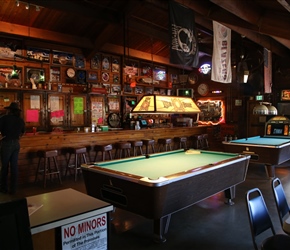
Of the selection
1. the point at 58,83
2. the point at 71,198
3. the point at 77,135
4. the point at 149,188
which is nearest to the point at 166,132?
the point at 77,135

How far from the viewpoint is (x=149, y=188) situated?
272 cm

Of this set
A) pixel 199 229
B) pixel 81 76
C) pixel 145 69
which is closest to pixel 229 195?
pixel 199 229

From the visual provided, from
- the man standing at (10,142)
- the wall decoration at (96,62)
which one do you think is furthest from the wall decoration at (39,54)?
the man standing at (10,142)

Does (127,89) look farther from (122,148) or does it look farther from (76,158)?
(76,158)

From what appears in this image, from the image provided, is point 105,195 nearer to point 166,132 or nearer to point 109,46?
point 166,132

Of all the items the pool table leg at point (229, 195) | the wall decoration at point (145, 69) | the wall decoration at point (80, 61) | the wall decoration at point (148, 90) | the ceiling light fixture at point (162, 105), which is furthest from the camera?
the wall decoration at point (148, 90)

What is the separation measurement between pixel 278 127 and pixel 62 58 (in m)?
7.14

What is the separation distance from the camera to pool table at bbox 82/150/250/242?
281cm

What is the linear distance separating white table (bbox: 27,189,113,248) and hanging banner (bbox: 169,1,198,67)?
327cm

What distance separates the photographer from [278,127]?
8133 mm

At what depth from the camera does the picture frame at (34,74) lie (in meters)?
7.36

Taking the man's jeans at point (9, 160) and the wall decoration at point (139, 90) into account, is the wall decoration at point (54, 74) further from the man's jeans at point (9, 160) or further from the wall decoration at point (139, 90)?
the man's jeans at point (9, 160)

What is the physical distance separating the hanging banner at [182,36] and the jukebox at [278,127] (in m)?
4.13

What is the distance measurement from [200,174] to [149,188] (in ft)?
2.77
